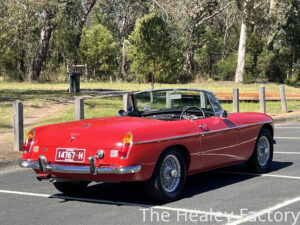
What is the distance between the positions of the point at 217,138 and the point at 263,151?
5.23 ft

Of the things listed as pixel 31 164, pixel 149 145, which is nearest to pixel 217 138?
pixel 149 145

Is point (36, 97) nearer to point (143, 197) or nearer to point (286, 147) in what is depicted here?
point (286, 147)

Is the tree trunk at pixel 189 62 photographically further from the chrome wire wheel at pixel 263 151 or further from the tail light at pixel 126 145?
the tail light at pixel 126 145

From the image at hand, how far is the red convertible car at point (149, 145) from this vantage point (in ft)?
23.2

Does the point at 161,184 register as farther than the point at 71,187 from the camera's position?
No

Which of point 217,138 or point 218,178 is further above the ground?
point 217,138

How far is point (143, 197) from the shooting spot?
784 centimetres

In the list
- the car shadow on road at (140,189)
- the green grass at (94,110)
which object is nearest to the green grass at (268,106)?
the green grass at (94,110)

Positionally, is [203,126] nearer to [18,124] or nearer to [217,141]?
[217,141]

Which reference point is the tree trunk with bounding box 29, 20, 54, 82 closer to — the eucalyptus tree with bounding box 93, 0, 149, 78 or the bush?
the bush

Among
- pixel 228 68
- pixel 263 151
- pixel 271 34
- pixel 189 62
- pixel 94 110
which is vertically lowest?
pixel 94 110

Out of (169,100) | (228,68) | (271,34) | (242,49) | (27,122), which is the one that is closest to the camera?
(169,100)

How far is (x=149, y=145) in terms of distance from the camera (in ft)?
23.6

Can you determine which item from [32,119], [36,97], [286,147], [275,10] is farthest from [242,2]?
[286,147]
